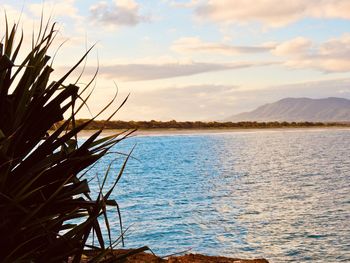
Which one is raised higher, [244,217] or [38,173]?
[38,173]

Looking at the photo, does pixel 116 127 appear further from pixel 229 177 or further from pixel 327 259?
pixel 327 259

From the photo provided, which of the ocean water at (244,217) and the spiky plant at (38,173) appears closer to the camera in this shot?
the spiky plant at (38,173)

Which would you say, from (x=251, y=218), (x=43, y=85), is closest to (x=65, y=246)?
(x=43, y=85)

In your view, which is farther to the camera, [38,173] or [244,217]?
[244,217]

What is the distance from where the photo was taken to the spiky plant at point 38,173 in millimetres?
3410

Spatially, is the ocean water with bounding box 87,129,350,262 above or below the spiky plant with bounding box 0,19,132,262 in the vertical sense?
below

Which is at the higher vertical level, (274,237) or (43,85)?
(43,85)

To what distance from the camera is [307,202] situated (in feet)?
124

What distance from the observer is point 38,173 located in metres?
3.56

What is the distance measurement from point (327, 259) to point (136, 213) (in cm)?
1599

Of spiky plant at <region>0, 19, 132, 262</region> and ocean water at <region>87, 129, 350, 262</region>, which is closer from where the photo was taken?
spiky plant at <region>0, 19, 132, 262</region>

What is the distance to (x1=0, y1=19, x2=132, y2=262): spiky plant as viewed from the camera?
3410mm

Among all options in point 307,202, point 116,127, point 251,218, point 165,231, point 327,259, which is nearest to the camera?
point 327,259

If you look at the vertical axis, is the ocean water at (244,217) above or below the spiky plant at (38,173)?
below
